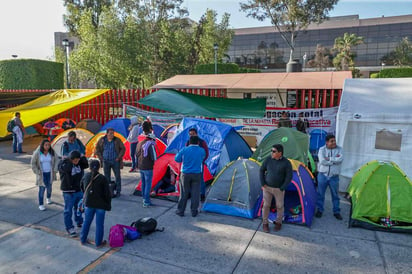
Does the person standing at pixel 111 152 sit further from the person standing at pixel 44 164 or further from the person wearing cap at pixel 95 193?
the person wearing cap at pixel 95 193

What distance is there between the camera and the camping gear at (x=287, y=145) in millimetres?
7938

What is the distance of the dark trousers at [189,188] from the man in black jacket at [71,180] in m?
1.87

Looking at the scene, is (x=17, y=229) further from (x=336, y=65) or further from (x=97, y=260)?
(x=336, y=65)

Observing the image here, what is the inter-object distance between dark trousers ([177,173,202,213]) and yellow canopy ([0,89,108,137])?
689 cm

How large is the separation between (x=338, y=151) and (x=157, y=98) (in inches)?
215

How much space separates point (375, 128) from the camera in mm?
7387

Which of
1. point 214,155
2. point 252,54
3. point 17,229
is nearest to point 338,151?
point 214,155

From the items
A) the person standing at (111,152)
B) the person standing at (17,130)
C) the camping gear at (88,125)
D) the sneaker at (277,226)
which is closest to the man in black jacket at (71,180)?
the person standing at (111,152)

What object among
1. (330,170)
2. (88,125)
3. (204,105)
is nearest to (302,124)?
(204,105)

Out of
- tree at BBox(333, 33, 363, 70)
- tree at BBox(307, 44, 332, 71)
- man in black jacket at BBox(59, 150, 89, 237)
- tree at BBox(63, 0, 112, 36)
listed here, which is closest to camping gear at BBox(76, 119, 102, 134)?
man in black jacket at BBox(59, 150, 89, 237)

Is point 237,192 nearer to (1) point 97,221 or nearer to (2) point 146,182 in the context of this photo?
(2) point 146,182

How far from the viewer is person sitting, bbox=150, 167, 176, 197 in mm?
7400

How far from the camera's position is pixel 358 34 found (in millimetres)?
48719

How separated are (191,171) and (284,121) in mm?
6009
